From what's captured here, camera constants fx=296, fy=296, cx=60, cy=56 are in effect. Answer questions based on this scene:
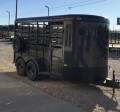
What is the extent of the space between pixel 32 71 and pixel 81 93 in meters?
2.86

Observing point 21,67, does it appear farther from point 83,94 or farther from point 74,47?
point 83,94

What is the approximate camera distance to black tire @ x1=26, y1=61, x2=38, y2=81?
1105 cm

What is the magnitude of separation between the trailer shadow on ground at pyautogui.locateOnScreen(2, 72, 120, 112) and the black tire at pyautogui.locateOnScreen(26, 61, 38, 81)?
0.58 ft

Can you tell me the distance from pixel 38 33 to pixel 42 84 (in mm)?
2035

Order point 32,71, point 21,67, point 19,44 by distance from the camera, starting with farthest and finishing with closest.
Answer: point 21,67 < point 19,44 < point 32,71

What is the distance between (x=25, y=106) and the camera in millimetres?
7594

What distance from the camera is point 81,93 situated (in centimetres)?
912

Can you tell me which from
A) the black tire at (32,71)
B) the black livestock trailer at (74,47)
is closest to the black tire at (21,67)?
the black tire at (32,71)

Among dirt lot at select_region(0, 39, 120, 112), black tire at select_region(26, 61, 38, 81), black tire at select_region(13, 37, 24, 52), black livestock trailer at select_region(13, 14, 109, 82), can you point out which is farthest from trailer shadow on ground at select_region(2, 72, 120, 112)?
black tire at select_region(13, 37, 24, 52)

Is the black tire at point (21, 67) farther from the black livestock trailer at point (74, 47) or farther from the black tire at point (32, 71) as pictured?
the black livestock trailer at point (74, 47)

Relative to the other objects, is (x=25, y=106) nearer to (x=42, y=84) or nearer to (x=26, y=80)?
(x=42, y=84)

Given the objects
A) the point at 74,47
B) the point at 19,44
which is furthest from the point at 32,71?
the point at 74,47

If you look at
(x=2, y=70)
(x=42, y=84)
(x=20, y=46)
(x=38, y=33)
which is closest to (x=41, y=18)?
(x=38, y=33)

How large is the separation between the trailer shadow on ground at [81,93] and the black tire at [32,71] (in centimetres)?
18
